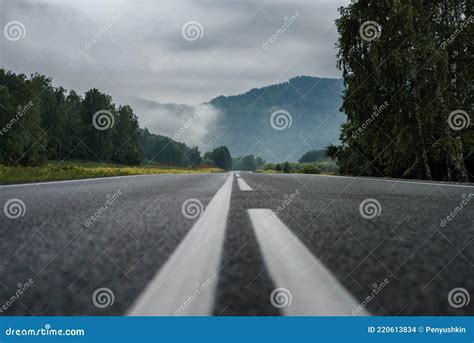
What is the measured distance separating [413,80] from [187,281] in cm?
2336

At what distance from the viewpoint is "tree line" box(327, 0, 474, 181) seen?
23.2 meters

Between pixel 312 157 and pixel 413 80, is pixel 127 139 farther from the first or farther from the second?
pixel 312 157

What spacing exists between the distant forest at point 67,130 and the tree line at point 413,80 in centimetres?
2828

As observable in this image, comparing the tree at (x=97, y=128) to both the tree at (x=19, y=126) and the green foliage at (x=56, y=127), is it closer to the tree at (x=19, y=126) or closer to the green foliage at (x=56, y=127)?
the green foliage at (x=56, y=127)

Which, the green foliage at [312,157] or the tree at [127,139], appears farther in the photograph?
the green foliage at [312,157]

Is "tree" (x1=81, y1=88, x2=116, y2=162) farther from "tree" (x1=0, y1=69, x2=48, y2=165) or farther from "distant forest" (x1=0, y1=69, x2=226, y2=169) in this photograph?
"tree" (x1=0, y1=69, x2=48, y2=165)

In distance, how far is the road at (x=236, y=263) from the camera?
260 centimetres

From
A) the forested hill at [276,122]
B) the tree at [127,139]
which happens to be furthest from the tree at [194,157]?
the tree at [127,139]

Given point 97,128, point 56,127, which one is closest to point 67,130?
point 56,127

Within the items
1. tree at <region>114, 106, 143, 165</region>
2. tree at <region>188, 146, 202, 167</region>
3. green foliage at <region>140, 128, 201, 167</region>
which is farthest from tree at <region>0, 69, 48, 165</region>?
tree at <region>188, 146, 202, 167</region>

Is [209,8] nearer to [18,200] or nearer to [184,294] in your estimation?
[184,294]

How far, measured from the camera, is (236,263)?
375 centimetres

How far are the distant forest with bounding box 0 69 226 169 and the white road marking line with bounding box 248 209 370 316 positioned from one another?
1750 inches

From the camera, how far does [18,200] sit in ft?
31.3
